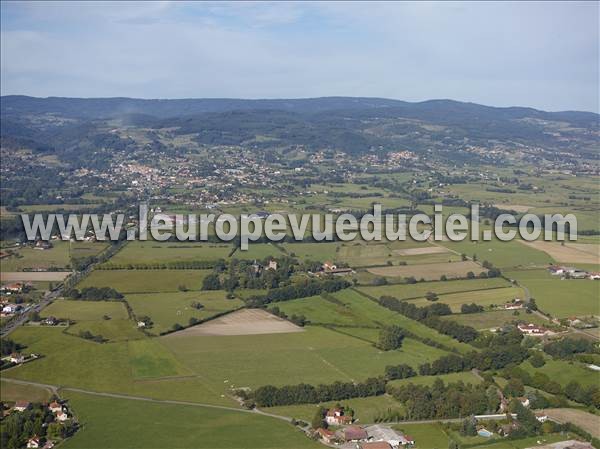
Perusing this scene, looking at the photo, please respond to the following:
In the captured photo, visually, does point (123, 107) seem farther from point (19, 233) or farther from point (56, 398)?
point (56, 398)

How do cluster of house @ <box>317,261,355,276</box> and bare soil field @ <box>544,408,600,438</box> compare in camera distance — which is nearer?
bare soil field @ <box>544,408,600,438</box>

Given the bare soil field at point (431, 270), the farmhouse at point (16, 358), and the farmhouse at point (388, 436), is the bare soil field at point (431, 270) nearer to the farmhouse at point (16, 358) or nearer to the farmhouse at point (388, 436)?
the farmhouse at point (388, 436)

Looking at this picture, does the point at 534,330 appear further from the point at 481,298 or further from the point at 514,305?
the point at 481,298

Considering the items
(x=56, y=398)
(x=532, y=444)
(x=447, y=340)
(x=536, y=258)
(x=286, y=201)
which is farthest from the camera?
(x=286, y=201)

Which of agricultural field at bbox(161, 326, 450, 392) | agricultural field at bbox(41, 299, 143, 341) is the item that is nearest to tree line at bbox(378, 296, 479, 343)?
agricultural field at bbox(161, 326, 450, 392)

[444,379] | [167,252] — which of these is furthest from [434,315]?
[167,252]

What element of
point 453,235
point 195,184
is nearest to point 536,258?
point 453,235

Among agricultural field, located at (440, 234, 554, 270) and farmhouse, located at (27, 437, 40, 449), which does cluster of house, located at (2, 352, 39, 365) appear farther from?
agricultural field, located at (440, 234, 554, 270)
